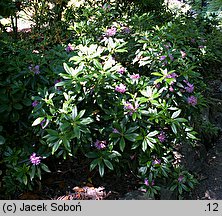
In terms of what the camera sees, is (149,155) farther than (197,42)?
No

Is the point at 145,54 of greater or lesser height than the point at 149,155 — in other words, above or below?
above

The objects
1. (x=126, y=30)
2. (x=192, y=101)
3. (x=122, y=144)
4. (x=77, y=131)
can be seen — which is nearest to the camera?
(x=77, y=131)

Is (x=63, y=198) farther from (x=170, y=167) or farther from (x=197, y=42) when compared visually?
(x=197, y=42)

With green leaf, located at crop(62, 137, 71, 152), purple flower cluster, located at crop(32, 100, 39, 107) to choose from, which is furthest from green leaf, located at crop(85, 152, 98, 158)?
purple flower cluster, located at crop(32, 100, 39, 107)

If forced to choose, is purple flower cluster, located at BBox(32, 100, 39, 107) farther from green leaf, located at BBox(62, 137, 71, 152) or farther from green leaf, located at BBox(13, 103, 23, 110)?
green leaf, located at BBox(62, 137, 71, 152)

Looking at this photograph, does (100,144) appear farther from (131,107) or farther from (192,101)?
(192,101)

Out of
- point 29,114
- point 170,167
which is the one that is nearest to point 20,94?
point 29,114

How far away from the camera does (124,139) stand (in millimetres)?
2346

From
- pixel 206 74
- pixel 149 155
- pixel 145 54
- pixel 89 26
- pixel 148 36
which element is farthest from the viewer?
pixel 206 74

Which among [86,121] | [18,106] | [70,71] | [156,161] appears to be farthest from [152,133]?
[18,106]

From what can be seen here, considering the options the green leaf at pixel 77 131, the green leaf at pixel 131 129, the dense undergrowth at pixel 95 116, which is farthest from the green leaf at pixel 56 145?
the green leaf at pixel 131 129

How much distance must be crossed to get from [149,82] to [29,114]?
35.7 inches

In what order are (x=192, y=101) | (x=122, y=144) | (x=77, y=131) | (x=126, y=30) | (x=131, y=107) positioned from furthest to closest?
(x=126, y=30) < (x=192, y=101) < (x=131, y=107) < (x=122, y=144) < (x=77, y=131)

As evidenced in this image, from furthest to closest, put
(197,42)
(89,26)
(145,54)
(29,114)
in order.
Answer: (197,42) < (89,26) < (145,54) < (29,114)
